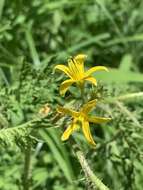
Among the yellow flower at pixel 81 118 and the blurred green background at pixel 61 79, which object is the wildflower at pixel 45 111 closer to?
the blurred green background at pixel 61 79

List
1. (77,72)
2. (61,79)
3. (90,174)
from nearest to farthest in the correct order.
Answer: (90,174) → (77,72) → (61,79)

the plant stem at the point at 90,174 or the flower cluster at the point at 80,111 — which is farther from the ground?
the flower cluster at the point at 80,111

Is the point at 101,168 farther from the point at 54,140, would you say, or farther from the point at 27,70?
the point at 27,70

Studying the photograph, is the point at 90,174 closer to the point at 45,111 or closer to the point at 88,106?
the point at 88,106

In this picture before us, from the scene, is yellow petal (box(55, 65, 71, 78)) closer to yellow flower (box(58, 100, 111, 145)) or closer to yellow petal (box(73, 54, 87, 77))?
yellow petal (box(73, 54, 87, 77))

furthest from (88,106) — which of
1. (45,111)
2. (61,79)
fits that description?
(61,79)

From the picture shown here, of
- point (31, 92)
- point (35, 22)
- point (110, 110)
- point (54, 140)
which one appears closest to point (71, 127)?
point (31, 92)

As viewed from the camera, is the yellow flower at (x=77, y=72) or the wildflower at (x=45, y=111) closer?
the yellow flower at (x=77, y=72)

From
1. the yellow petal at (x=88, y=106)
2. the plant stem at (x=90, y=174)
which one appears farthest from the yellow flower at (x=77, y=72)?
the plant stem at (x=90, y=174)

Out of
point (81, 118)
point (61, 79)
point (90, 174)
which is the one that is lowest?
point (90, 174)

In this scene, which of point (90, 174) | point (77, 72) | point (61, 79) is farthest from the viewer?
point (61, 79)
